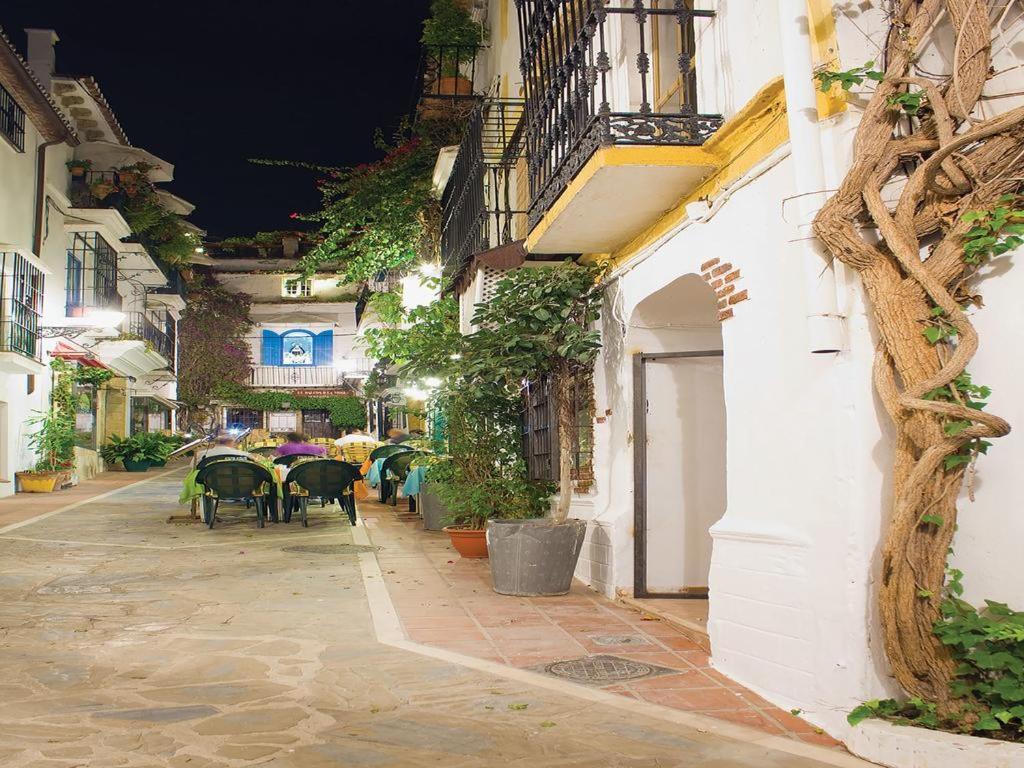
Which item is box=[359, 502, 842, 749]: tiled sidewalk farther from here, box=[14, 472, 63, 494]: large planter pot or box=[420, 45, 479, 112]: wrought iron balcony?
box=[14, 472, 63, 494]: large planter pot

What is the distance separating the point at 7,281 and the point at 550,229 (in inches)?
558

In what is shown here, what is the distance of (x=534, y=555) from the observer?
7.51 meters

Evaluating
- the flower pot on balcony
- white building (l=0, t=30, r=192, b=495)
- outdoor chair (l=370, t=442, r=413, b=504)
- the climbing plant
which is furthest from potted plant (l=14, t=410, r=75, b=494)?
the climbing plant

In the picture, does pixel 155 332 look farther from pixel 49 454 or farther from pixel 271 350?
pixel 271 350

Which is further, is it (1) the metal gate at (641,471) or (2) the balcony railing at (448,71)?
(2) the balcony railing at (448,71)

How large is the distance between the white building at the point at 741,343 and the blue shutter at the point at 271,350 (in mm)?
37468

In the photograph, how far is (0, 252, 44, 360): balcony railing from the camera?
57.1ft

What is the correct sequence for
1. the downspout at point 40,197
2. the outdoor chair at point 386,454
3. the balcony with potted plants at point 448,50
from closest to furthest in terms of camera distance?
1. the balcony with potted plants at point 448,50
2. the outdoor chair at point 386,454
3. the downspout at point 40,197

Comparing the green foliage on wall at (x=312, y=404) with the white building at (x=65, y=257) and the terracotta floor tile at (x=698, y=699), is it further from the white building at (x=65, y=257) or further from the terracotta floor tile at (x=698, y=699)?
the terracotta floor tile at (x=698, y=699)

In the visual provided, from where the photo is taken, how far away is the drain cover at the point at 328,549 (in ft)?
33.4

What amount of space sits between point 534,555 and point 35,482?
14.8 metres

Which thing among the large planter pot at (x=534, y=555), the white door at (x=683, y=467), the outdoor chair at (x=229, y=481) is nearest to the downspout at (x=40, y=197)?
the outdoor chair at (x=229, y=481)

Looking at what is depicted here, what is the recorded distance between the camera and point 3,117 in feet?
58.1

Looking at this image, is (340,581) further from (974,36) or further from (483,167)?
(974,36)
